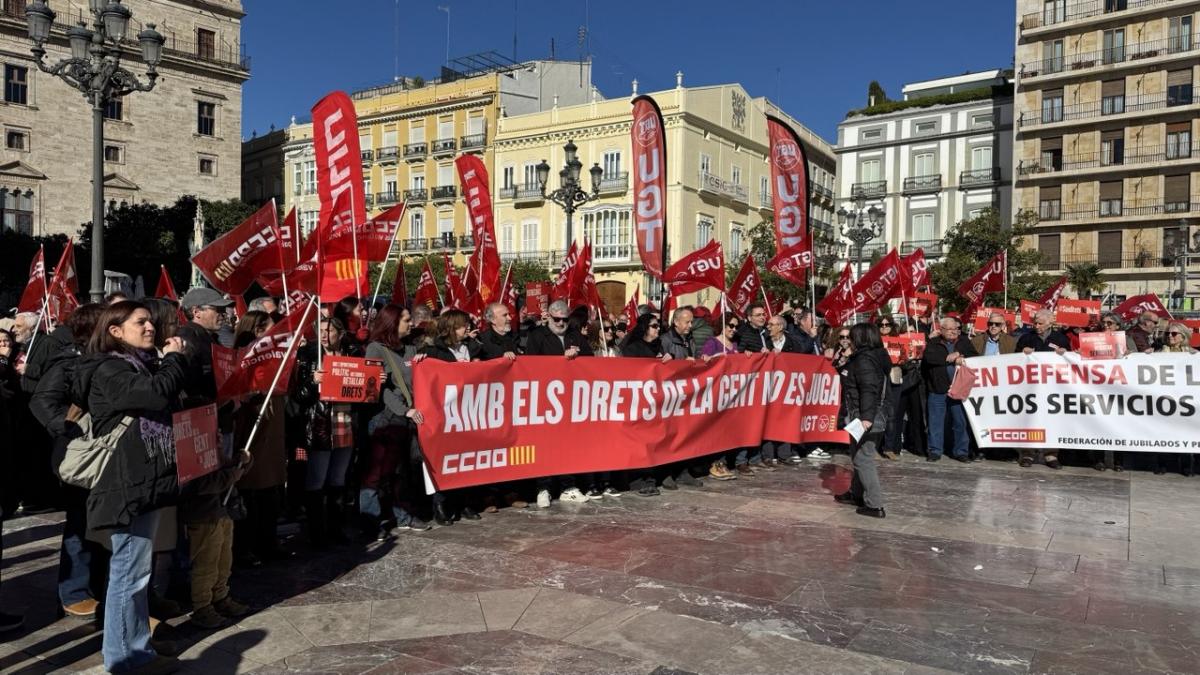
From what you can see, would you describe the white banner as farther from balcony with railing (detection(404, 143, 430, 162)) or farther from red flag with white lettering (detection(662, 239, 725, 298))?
balcony with railing (detection(404, 143, 430, 162))

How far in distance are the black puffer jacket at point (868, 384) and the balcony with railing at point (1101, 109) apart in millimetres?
45966

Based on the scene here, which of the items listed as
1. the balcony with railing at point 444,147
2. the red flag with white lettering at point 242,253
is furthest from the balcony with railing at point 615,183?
the red flag with white lettering at point 242,253

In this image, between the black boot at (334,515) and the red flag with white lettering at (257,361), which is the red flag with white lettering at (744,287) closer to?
the black boot at (334,515)

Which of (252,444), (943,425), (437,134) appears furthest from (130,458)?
(437,134)

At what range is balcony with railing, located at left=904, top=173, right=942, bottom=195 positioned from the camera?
5222cm

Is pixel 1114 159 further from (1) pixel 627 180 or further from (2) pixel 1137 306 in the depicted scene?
(2) pixel 1137 306

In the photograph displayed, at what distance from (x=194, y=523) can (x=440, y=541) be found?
2327 millimetres

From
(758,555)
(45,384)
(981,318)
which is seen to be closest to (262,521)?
(45,384)

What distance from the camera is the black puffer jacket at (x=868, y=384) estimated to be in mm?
7895

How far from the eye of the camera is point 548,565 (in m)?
6.23

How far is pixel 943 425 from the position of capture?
11656 millimetres

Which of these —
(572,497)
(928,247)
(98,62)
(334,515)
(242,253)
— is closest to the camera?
(242,253)

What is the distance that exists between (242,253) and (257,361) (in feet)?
5.50

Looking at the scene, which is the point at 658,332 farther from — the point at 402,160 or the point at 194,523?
the point at 402,160
